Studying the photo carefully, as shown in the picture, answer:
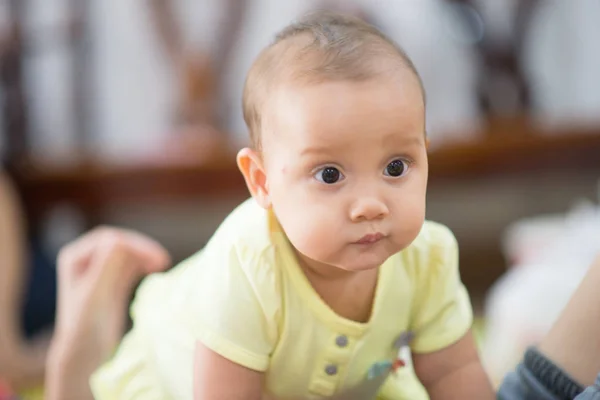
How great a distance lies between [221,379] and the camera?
633 mm

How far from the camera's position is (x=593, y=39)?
97.0 inches

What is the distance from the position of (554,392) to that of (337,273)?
23cm

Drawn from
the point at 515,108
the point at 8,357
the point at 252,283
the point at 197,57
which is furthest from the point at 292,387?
the point at 515,108

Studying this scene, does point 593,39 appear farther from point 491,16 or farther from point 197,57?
point 197,57

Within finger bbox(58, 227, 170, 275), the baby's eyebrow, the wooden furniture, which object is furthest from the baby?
the wooden furniture

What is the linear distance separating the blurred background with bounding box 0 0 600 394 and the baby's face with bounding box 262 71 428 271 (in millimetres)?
1420

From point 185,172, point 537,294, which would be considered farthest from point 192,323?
point 185,172

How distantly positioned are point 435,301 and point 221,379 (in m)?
0.20

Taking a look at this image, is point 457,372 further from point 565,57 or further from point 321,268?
point 565,57

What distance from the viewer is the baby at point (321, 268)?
0.56 meters

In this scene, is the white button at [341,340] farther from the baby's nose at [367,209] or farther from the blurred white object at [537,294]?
the blurred white object at [537,294]

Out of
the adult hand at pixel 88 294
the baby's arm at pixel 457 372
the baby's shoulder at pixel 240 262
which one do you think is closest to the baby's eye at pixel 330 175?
the baby's shoulder at pixel 240 262

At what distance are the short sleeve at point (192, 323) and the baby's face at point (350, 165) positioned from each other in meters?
0.08

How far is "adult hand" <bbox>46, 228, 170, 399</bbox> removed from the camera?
0.93 m
